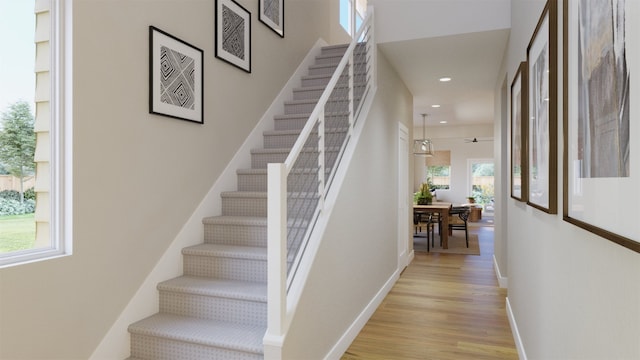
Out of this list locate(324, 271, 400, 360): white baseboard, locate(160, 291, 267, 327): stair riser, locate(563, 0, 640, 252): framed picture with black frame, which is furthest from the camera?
locate(324, 271, 400, 360): white baseboard

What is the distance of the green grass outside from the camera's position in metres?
1.78

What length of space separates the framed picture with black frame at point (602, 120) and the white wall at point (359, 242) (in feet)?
4.63

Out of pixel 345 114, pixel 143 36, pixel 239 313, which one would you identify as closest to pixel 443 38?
pixel 345 114

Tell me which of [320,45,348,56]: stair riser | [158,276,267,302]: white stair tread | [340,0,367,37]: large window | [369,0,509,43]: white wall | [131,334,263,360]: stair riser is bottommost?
[131,334,263,360]: stair riser

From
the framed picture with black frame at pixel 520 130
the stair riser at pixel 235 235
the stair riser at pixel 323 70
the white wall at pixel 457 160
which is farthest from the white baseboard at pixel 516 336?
the white wall at pixel 457 160

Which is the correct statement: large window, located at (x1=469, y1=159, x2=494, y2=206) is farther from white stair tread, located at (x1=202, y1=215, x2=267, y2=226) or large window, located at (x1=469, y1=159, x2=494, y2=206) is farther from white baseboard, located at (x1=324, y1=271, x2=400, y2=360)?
white stair tread, located at (x1=202, y1=215, x2=267, y2=226)

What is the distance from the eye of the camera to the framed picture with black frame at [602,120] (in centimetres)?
85

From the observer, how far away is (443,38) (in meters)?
3.62

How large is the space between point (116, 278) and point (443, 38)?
323cm

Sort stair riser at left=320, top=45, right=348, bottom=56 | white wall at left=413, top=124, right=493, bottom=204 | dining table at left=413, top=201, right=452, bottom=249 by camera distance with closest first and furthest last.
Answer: stair riser at left=320, top=45, right=348, bottom=56 < dining table at left=413, top=201, right=452, bottom=249 < white wall at left=413, top=124, right=493, bottom=204

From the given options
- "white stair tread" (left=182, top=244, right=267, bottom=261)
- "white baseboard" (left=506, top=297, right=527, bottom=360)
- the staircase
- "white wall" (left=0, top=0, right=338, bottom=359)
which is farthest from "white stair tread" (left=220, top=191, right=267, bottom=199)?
"white baseboard" (left=506, top=297, right=527, bottom=360)

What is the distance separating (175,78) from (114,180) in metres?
0.81

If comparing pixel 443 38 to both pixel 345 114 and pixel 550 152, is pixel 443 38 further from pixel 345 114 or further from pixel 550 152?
pixel 550 152

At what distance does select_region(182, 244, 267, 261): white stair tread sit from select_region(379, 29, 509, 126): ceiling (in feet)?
7.72
